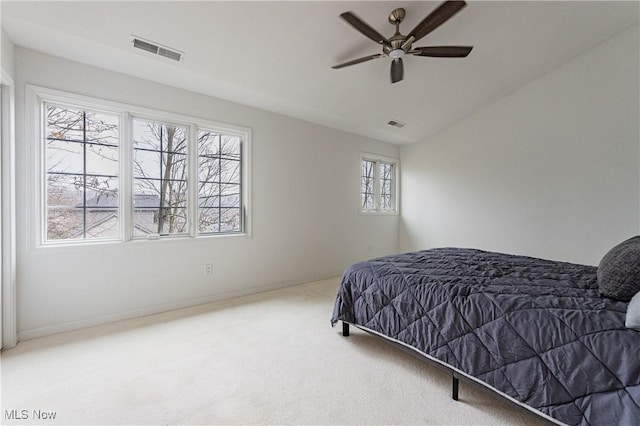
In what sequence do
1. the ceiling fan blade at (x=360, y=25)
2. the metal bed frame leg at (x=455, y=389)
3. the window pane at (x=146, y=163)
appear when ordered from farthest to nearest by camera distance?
1. the window pane at (x=146, y=163)
2. the ceiling fan blade at (x=360, y=25)
3. the metal bed frame leg at (x=455, y=389)

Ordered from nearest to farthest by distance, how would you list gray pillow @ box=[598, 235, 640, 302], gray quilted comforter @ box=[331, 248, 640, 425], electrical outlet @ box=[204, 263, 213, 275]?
gray quilted comforter @ box=[331, 248, 640, 425] < gray pillow @ box=[598, 235, 640, 302] < electrical outlet @ box=[204, 263, 213, 275]

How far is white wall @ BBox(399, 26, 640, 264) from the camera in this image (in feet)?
11.3

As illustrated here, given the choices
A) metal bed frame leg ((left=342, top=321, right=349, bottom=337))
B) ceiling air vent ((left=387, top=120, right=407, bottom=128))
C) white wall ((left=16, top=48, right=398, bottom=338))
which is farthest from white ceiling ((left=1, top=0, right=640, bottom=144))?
metal bed frame leg ((left=342, top=321, right=349, bottom=337))

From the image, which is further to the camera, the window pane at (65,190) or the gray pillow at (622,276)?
the window pane at (65,190)

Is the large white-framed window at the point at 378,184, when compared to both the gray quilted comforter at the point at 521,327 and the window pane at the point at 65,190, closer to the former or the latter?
the gray quilted comforter at the point at 521,327

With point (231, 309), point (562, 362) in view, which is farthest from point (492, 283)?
point (231, 309)

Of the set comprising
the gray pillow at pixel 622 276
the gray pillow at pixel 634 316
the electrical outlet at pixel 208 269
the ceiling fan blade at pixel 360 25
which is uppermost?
the ceiling fan blade at pixel 360 25

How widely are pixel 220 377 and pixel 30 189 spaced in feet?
7.49

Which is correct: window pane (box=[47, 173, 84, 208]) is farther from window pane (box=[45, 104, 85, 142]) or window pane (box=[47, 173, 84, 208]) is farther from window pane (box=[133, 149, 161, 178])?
window pane (box=[133, 149, 161, 178])

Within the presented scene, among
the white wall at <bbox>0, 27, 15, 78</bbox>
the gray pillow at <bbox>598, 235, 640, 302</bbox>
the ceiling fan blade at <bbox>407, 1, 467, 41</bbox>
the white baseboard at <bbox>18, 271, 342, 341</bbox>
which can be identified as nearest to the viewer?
the gray pillow at <bbox>598, 235, 640, 302</bbox>

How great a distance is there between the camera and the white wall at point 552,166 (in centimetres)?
343

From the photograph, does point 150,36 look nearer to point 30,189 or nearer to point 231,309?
point 30,189

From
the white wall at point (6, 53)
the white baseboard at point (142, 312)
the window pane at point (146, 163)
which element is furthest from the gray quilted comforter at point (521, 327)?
the white wall at point (6, 53)

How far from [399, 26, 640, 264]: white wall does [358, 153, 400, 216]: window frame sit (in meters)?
0.74
